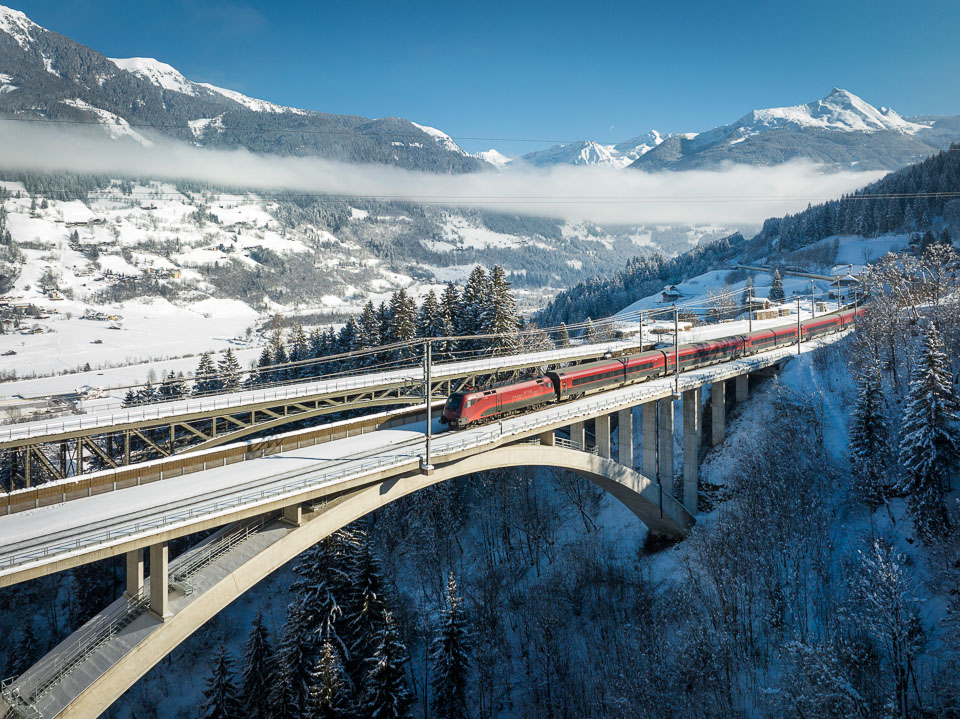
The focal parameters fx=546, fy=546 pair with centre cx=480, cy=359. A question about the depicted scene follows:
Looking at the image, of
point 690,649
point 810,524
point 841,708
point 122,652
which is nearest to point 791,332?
point 810,524

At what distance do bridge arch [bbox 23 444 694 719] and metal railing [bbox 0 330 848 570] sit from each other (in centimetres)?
107

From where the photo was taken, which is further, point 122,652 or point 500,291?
point 500,291

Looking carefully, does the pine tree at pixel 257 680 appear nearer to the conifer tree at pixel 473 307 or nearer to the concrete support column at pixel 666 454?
the concrete support column at pixel 666 454

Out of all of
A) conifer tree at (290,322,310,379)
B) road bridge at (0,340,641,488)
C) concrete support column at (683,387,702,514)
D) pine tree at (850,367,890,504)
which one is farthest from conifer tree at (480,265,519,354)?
pine tree at (850,367,890,504)

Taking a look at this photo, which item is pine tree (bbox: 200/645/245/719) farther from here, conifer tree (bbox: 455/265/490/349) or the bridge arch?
conifer tree (bbox: 455/265/490/349)

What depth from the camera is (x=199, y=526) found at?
16.2 m

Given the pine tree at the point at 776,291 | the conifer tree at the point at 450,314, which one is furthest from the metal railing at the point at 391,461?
the pine tree at the point at 776,291

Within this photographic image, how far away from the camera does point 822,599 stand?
2505 cm

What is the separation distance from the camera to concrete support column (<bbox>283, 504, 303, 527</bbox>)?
18.7 metres

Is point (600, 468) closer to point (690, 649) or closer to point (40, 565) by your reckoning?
point (690, 649)

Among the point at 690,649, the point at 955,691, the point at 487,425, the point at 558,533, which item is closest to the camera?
the point at 955,691

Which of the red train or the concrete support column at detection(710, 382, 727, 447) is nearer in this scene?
the red train

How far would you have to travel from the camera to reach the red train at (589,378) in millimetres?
26484

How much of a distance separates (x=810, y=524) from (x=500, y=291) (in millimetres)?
28472
